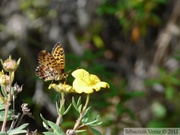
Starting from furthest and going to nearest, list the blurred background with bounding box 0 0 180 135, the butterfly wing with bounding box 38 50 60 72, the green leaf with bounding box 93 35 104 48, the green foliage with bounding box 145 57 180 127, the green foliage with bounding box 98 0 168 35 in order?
the green leaf with bounding box 93 35 104 48 < the blurred background with bounding box 0 0 180 135 < the green foliage with bounding box 145 57 180 127 < the green foliage with bounding box 98 0 168 35 < the butterfly wing with bounding box 38 50 60 72

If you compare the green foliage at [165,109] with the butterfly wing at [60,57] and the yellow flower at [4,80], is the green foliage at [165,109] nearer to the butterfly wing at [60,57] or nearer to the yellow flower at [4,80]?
the butterfly wing at [60,57]

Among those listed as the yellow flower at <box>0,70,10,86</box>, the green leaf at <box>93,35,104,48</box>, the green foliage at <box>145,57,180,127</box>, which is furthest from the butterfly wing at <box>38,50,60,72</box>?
the green leaf at <box>93,35,104,48</box>

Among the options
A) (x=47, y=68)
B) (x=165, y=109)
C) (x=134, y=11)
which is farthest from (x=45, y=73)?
(x=165, y=109)

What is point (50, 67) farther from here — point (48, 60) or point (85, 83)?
point (85, 83)

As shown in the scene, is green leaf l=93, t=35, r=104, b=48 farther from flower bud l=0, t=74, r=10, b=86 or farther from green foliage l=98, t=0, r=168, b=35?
flower bud l=0, t=74, r=10, b=86

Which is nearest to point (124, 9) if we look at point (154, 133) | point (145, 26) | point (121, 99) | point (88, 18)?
point (145, 26)

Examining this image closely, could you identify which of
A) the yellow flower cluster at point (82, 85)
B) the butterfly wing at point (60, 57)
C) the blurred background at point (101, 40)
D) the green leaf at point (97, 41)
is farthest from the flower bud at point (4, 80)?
the green leaf at point (97, 41)

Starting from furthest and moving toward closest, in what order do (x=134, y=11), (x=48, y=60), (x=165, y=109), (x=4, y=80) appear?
(x=165, y=109) → (x=134, y=11) → (x=48, y=60) → (x=4, y=80)

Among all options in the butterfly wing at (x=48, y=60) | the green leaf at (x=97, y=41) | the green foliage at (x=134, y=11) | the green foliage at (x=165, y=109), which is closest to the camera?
the butterfly wing at (x=48, y=60)

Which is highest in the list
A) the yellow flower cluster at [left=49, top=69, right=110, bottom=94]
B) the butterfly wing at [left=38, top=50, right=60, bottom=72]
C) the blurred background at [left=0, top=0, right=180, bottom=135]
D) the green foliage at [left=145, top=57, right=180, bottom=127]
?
the blurred background at [left=0, top=0, right=180, bottom=135]
